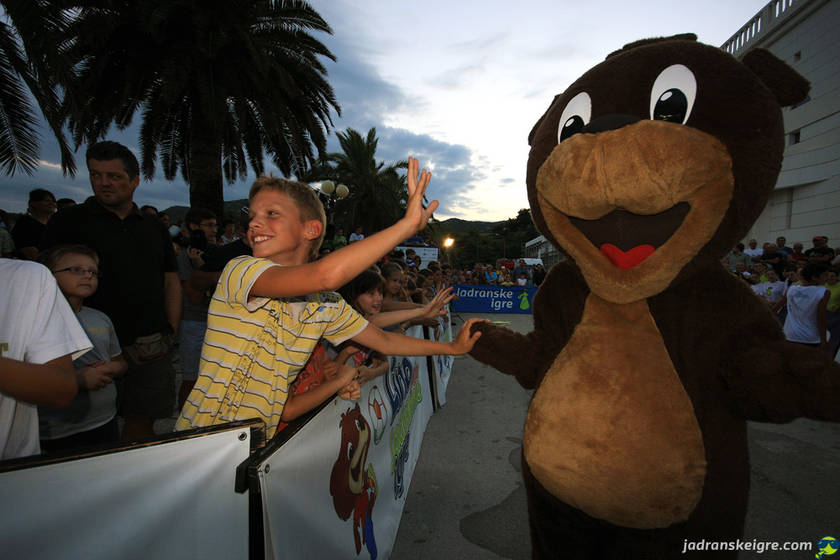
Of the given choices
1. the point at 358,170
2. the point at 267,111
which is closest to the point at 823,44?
the point at 267,111

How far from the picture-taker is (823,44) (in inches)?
613

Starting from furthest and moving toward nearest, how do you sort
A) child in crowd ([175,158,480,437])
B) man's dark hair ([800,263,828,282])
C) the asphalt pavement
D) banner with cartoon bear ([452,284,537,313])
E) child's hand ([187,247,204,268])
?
banner with cartoon bear ([452,284,537,313]) < man's dark hair ([800,263,828,282]) < child's hand ([187,247,204,268]) < the asphalt pavement < child in crowd ([175,158,480,437])

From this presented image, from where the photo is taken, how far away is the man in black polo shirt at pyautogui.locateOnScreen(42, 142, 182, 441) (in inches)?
105

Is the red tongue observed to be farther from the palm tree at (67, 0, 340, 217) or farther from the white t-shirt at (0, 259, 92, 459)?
the palm tree at (67, 0, 340, 217)

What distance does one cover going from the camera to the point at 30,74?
5668mm

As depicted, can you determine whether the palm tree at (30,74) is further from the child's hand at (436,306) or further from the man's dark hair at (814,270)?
the man's dark hair at (814,270)

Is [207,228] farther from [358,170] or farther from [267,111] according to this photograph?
[358,170]

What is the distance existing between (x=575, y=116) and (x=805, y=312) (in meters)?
5.52

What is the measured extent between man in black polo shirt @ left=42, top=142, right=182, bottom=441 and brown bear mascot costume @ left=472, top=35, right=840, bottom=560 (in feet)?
8.62

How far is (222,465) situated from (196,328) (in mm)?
2675

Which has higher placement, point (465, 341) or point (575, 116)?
point (575, 116)

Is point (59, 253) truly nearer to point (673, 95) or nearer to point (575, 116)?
point (575, 116)

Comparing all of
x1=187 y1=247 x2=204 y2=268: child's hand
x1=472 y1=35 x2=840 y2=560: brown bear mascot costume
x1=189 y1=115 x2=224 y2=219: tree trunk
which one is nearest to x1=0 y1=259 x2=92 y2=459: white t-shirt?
x1=472 y1=35 x2=840 y2=560: brown bear mascot costume

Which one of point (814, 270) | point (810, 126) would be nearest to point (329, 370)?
point (814, 270)
